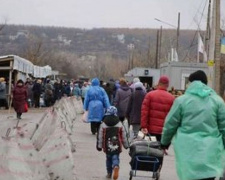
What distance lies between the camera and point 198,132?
288 inches

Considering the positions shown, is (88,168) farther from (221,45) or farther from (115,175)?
(221,45)

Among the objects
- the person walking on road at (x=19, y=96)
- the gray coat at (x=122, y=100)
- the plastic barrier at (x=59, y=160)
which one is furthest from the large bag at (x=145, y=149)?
the person walking on road at (x=19, y=96)

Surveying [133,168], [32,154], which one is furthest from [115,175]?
[32,154]

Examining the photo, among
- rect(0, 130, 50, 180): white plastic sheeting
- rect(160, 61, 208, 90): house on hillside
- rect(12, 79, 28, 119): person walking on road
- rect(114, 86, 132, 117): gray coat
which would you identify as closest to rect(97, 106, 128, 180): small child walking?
rect(0, 130, 50, 180): white plastic sheeting

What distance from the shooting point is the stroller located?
1054 cm

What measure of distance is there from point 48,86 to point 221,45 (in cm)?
1992

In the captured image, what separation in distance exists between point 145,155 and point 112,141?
923 mm

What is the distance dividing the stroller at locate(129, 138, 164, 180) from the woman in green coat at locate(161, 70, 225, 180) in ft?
10.1

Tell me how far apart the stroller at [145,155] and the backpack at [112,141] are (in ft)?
2.15

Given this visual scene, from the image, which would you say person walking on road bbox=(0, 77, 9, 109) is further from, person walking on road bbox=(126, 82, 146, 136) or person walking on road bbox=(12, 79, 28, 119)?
person walking on road bbox=(126, 82, 146, 136)

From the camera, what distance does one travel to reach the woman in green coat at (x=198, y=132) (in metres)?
7.21

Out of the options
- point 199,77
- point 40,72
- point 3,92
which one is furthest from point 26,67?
point 199,77

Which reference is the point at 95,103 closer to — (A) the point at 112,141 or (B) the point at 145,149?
(A) the point at 112,141

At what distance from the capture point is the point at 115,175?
11.2m
